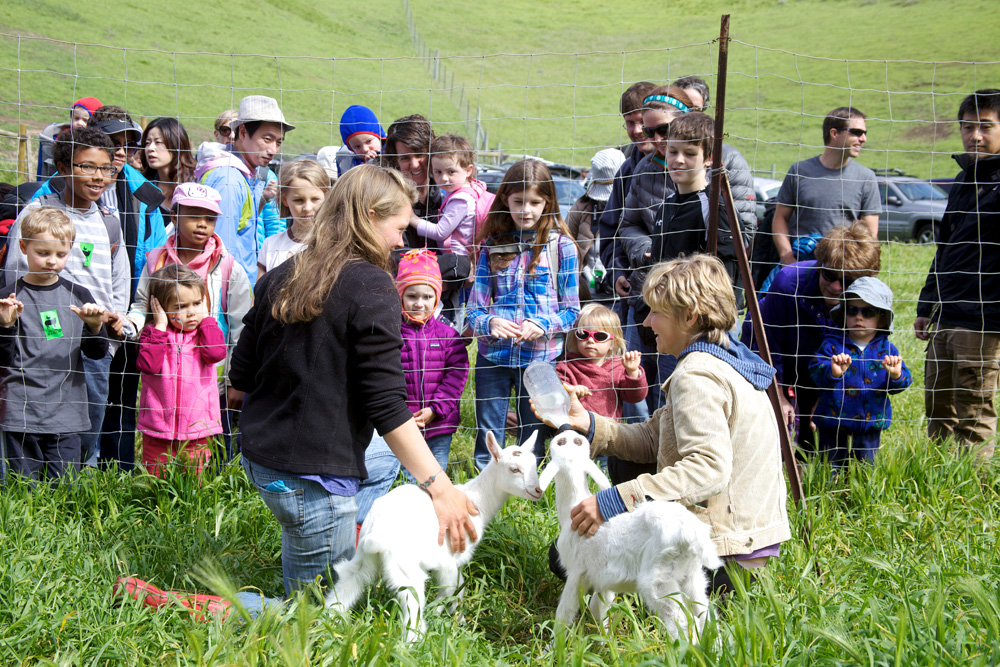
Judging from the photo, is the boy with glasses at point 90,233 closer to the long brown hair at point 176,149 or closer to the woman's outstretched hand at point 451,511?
the long brown hair at point 176,149

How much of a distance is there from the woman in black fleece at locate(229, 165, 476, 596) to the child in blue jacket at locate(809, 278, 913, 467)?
231cm

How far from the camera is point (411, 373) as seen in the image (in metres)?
4.09

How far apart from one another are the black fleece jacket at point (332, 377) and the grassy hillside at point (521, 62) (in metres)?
16.9

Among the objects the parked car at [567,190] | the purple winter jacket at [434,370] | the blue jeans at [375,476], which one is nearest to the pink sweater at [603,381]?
the purple winter jacket at [434,370]

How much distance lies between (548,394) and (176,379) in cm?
205

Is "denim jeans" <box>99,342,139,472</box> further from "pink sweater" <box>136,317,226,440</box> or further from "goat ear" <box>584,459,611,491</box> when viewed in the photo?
"goat ear" <box>584,459,611,491</box>

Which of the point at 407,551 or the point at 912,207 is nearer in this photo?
the point at 407,551

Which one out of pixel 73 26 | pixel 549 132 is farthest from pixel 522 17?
pixel 73 26

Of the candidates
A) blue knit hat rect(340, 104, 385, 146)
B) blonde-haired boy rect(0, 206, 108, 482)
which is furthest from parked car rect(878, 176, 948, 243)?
blonde-haired boy rect(0, 206, 108, 482)

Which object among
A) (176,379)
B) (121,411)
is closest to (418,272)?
(176,379)

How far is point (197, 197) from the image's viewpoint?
4188 millimetres

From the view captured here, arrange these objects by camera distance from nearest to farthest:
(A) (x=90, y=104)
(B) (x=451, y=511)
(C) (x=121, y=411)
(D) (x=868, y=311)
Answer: (B) (x=451, y=511) → (D) (x=868, y=311) → (C) (x=121, y=411) → (A) (x=90, y=104)

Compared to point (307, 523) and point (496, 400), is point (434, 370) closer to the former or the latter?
point (496, 400)

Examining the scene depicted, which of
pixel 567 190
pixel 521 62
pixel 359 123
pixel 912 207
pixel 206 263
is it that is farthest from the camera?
pixel 521 62
